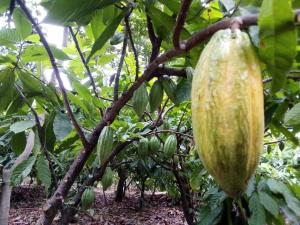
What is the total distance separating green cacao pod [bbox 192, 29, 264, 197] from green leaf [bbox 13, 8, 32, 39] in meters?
0.74

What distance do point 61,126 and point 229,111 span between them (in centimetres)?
84

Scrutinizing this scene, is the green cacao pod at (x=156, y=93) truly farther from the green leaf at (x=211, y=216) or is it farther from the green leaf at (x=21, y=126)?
the green leaf at (x=211, y=216)

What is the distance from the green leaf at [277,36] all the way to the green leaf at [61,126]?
801 millimetres

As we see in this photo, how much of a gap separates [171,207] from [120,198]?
96 cm

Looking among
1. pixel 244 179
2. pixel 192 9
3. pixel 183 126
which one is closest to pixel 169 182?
pixel 183 126

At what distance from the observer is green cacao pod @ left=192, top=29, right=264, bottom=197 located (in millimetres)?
445

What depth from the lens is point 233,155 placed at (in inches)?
17.6

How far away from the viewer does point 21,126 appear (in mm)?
1217

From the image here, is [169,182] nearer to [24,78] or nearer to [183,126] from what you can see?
[183,126]

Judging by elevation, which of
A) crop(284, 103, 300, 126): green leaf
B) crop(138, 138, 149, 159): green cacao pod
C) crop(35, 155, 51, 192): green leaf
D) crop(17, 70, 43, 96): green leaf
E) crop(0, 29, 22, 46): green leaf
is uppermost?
crop(0, 29, 22, 46): green leaf

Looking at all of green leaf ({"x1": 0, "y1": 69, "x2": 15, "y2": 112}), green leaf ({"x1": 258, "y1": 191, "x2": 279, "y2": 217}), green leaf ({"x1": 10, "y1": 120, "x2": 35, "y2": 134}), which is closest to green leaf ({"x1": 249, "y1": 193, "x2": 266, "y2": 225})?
green leaf ({"x1": 258, "y1": 191, "x2": 279, "y2": 217})

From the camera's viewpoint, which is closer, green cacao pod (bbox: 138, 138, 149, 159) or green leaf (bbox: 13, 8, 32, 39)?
green leaf (bbox: 13, 8, 32, 39)

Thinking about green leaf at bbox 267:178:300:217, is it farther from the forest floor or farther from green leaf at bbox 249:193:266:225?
the forest floor

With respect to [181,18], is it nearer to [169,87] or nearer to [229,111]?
[229,111]
